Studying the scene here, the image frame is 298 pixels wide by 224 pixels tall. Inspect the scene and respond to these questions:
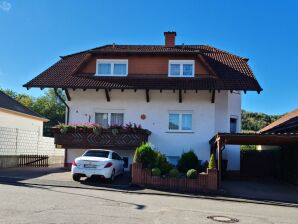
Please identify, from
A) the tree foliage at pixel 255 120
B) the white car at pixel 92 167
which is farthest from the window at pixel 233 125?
the tree foliage at pixel 255 120

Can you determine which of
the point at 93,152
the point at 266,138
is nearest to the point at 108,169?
the point at 93,152

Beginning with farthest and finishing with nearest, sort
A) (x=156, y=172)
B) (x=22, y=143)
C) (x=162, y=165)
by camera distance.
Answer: (x=22, y=143), (x=162, y=165), (x=156, y=172)

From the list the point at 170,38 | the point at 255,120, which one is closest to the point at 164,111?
the point at 170,38

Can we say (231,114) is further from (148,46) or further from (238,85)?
(148,46)

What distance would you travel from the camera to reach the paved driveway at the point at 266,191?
657 inches

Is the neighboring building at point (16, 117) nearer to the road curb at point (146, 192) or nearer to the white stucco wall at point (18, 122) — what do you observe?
the white stucco wall at point (18, 122)

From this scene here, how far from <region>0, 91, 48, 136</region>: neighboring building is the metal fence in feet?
5.97

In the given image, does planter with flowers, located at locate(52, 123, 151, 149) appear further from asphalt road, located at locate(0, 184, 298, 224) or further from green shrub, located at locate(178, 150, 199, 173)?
asphalt road, located at locate(0, 184, 298, 224)

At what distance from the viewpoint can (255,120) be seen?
59.2 metres

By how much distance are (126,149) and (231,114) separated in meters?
6.92

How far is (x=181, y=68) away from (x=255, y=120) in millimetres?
36014

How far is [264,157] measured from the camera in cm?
2719

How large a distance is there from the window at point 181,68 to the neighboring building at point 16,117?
1267cm

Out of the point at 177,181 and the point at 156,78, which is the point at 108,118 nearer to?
the point at 156,78
